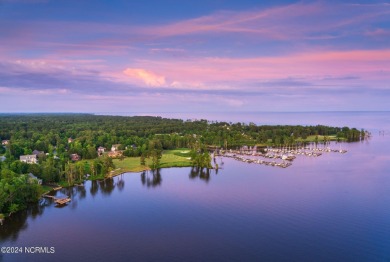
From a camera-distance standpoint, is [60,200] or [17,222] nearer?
[17,222]

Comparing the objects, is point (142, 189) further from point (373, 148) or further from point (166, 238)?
point (373, 148)

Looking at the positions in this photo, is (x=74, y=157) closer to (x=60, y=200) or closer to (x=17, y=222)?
(x=60, y=200)

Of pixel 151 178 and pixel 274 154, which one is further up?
pixel 274 154

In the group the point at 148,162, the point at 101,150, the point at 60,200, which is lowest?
the point at 60,200

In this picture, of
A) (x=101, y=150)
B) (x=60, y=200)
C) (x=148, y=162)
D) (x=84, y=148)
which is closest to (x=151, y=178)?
(x=148, y=162)

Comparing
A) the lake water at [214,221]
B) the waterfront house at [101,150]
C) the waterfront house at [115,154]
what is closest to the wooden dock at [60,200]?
the lake water at [214,221]

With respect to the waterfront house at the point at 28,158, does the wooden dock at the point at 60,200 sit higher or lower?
lower

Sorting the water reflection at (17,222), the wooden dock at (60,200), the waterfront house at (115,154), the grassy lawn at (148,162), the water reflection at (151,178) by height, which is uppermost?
the waterfront house at (115,154)

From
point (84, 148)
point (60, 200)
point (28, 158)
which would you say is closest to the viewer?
point (60, 200)

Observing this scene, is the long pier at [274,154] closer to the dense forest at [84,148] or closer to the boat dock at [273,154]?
the boat dock at [273,154]

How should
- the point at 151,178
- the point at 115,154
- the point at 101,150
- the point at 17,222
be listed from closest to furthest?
the point at 17,222 → the point at 151,178 → the point at 115,154 → the point at 101,150
